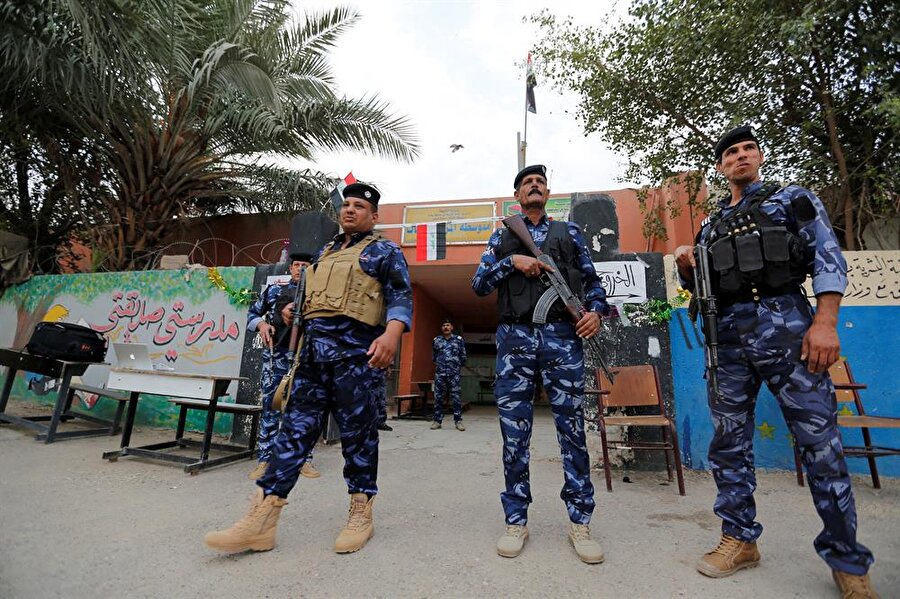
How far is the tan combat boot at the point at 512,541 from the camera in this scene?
2043 mm

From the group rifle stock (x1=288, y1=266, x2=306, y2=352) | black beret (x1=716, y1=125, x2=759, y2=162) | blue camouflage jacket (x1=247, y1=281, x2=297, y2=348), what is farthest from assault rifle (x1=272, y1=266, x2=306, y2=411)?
black beret (x1=716, y1=125, x2=759, y2=162)

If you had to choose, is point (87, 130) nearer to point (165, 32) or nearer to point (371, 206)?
point (165, 32)

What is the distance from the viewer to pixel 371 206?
252cm

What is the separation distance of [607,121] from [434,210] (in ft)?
12.2

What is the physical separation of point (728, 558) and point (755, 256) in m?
1.29

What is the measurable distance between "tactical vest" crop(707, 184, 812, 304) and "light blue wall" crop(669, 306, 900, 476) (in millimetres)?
2144

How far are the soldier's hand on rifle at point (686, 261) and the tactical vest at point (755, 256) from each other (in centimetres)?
9

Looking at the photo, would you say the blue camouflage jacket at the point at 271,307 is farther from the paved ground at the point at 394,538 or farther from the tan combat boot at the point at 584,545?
the tan combat boot at the point at 584,545

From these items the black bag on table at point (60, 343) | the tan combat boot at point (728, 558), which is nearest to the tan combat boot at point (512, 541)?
the tan combat boot at point (728, 558)

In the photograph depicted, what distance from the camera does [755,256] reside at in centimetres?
188

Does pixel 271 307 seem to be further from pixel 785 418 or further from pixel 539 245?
pixel 785 418

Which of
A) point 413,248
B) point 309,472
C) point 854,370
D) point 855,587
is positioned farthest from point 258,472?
point 413,248

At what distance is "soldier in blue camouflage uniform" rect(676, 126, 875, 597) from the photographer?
1.70 metres

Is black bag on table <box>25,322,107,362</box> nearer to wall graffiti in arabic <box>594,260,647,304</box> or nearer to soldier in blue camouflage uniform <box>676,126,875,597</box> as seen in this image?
wall graffiti in arabic <box>594,260,647,304</box>
